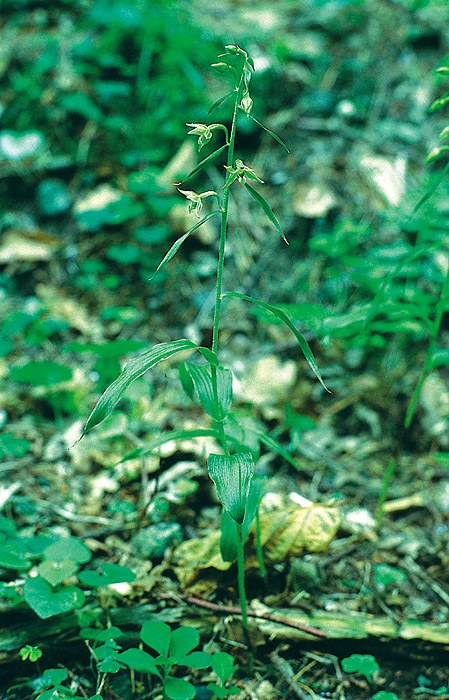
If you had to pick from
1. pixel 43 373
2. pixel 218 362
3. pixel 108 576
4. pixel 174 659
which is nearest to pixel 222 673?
pixel 174 659

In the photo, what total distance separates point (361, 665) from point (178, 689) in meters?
0.47

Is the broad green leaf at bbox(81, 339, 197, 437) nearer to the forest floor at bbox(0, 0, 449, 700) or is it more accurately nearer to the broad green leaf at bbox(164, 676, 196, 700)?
the forest floor at bbox(0, 0, 449, 700)

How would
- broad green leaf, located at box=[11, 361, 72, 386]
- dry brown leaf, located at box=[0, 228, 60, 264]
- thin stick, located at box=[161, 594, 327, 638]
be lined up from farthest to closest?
dry brown leaf, located at box=[0, 228, 60, 264], broad green leaf, located at box=[11, 361, 72, 386], thin stick, located at box=[161, 594, 327, 638]

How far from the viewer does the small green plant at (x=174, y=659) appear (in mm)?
1104

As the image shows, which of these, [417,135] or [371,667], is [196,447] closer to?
[371,667]

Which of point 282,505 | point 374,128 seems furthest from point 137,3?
point 282,505

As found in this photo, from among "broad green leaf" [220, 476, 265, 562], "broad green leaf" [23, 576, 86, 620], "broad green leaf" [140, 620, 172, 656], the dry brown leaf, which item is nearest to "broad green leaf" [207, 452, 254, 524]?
"broad green leaf" [220, 476, 265, 562]

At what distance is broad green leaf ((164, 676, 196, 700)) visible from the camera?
1085 mm

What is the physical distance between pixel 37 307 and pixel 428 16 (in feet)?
10.5

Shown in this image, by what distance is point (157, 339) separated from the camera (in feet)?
8.57

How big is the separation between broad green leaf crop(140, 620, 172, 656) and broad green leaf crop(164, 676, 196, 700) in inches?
2.3

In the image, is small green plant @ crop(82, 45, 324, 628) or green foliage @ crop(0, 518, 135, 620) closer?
small green plant @ crop(82, 45, 324, 628)

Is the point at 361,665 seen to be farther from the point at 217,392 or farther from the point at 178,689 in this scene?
the point at 217,392

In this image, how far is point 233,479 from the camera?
3.31ft
